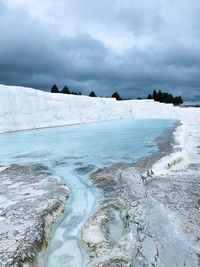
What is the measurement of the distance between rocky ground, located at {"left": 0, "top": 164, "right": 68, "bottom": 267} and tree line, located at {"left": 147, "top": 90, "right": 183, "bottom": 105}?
46.1 meters

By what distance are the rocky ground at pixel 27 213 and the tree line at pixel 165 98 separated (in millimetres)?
46070

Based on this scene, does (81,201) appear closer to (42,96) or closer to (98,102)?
(42,96)

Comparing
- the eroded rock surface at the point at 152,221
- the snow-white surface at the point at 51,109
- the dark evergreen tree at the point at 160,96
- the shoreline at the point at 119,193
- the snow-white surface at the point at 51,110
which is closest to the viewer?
the eroded rock surface at the point at 152,221

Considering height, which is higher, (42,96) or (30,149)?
(42,96)

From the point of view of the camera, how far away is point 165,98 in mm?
53156

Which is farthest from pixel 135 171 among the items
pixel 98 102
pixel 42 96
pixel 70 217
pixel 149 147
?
pixel 98 102

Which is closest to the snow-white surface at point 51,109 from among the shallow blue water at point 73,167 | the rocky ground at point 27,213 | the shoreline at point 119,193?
the shallow blue water at point 73,167

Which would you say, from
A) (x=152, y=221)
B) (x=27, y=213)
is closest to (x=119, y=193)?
(x=152, y=221)

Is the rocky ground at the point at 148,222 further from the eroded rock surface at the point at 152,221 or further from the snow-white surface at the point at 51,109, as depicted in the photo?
the snow-white surface at the point at 51,109

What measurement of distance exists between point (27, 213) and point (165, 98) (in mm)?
50195

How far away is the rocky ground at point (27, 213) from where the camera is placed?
11.6 ft

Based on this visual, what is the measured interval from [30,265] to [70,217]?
1.58 meters

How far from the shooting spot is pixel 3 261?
333 centimetres

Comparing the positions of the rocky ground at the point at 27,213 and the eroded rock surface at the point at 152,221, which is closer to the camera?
the eroded rock surface at the point at 152,221
